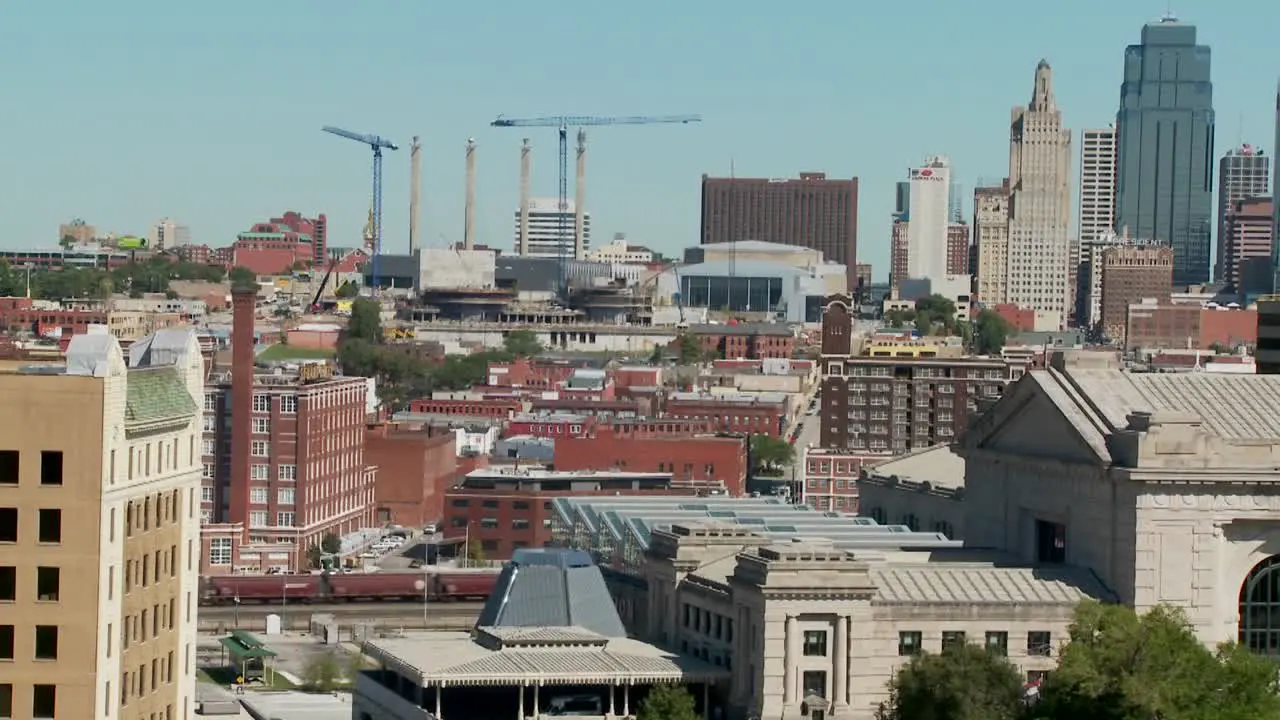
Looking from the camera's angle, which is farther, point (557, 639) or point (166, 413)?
point (557, 639)

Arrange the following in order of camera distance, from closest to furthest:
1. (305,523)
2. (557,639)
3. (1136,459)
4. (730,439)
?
(1136,459)
(557,639)
(305,523)
(730,439)

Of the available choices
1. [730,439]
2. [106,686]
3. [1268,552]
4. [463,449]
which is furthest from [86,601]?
[463,449]

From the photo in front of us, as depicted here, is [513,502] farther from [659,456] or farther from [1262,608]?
[1262,608]

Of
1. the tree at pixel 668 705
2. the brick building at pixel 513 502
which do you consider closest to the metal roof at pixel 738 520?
the tree at pixel 668 705

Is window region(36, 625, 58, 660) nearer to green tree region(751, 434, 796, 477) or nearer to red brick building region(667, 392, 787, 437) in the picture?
green tree region(751, 434, 796, 477)

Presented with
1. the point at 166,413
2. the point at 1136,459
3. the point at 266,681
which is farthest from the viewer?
the point at 266,681

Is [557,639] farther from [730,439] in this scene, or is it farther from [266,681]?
[730,439]

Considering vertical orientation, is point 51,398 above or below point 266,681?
above
